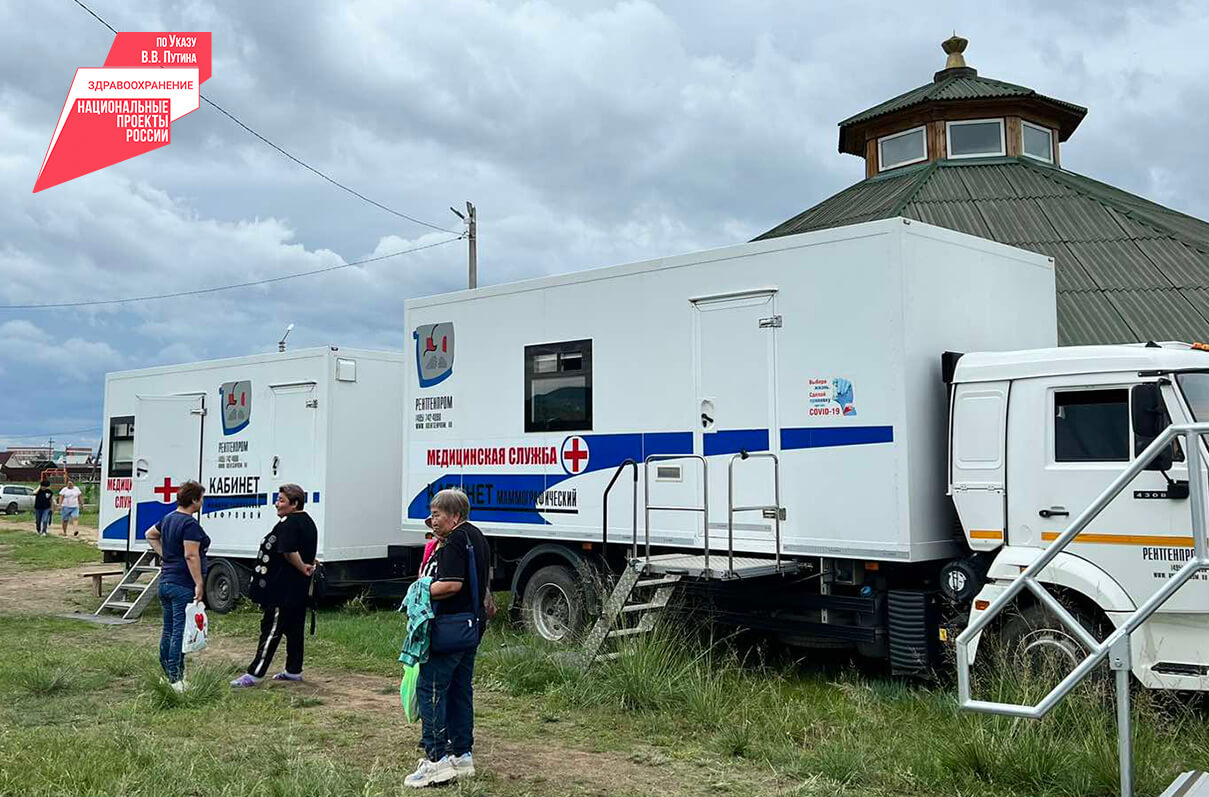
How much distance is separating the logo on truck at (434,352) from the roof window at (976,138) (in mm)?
16244

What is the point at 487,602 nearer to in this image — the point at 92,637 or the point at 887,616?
the point at 887,616

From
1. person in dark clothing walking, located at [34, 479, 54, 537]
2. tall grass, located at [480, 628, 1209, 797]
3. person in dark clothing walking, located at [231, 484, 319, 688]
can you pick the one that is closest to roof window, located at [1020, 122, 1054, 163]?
tall grass, located at [480, 628, 1209, 797]

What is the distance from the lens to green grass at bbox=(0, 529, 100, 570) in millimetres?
21953

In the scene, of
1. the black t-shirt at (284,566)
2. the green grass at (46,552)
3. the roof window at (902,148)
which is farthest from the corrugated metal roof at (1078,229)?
the green grass at (46,552)

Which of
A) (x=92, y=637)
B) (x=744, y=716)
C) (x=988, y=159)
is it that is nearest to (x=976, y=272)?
(x=744, y=716)

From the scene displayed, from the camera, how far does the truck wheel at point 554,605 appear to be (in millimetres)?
10398

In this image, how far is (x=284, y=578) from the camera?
9.10 m

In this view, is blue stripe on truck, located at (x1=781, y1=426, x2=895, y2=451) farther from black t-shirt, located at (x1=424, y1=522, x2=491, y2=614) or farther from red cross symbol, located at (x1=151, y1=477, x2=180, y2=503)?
red cross symbol, located at (x1=151, y1=477, x2=180, y2=503)

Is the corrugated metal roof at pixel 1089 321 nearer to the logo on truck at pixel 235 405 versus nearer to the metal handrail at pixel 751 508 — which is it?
the metal handrail at pixel 751 508

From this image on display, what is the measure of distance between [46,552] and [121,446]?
372 inches

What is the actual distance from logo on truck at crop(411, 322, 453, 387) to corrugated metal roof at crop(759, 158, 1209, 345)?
424 inches

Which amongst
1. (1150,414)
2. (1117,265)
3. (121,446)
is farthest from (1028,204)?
(121,446)

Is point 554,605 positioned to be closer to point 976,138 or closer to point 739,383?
point 739,383

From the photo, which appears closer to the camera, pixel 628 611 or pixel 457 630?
pixel 457 630
